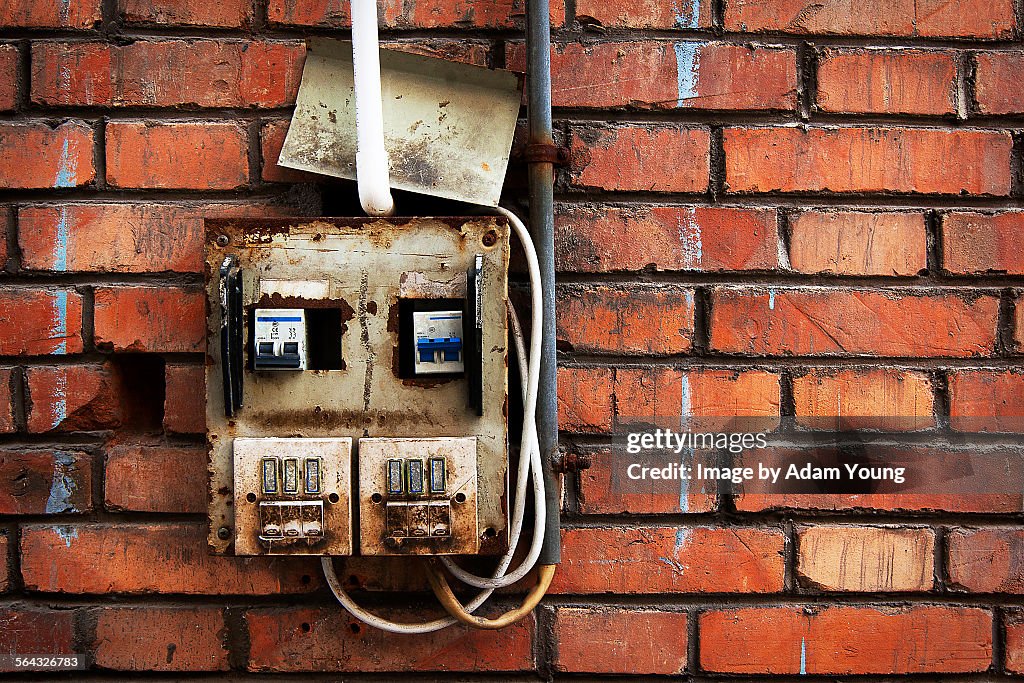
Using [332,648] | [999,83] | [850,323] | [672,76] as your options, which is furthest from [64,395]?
[999,83]

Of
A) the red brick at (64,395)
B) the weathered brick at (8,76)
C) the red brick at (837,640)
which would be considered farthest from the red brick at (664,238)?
the weathered brick at (8,76)

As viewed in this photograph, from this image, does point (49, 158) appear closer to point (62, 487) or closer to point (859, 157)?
point (62, 487)

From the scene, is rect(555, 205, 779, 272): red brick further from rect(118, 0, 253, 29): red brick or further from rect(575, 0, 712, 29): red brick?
rect(118, 0, 253, 29): red brick

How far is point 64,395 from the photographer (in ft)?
2.85

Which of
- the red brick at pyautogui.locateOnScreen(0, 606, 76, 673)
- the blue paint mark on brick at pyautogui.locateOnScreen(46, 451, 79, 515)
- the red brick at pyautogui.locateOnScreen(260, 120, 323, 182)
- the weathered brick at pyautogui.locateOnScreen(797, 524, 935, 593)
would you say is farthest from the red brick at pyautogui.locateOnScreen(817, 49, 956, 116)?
the red brick at pyautogui.locateOnScreen(0, 606, 76, 673)

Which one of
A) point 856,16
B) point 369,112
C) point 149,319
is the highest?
point 856,16

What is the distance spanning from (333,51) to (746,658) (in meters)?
0.89

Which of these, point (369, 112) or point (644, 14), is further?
point (644, 14)

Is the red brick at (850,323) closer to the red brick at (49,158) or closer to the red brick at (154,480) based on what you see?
the red brick at (154,480)

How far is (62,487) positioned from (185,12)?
60 cm

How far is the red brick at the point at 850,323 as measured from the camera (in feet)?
2.90

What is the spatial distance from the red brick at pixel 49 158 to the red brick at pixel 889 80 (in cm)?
91

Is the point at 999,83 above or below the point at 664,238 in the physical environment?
above

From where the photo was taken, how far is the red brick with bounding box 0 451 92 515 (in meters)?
0.87
